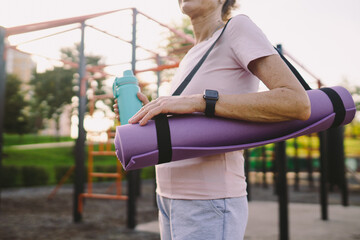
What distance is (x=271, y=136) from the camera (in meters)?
0.90

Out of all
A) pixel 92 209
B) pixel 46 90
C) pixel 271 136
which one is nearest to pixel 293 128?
pixel 271 136

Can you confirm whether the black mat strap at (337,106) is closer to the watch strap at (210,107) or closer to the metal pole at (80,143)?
the watch strap at (210,107)

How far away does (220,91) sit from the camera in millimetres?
969

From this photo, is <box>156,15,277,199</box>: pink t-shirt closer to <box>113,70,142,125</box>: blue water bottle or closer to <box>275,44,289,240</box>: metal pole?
<box>113,70,142,125</box>: blue water bottle

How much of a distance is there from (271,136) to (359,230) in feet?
15.9

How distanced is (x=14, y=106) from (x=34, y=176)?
7.78m

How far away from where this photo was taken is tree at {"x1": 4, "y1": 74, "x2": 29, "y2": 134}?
17141 millimetres

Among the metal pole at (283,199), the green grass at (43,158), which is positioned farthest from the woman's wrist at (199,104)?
the green grass at (43,158)

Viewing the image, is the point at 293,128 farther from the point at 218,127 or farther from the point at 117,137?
the point at 117,137

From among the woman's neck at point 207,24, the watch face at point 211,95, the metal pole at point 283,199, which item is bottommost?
the metal pole at point 283,199

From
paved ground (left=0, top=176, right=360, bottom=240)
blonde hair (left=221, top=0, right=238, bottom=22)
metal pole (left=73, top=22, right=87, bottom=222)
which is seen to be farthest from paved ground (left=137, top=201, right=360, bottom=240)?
blonde hair (left=221, top=0, right=238, bottom=22)

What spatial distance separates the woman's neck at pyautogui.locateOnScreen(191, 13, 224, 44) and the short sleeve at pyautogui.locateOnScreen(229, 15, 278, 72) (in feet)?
0.68

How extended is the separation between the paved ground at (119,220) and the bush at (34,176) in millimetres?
2666

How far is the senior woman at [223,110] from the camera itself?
0.83m
